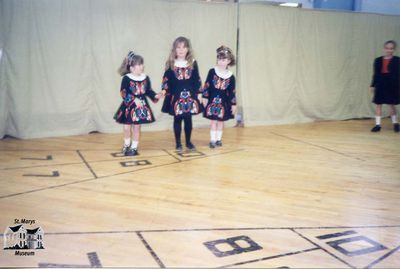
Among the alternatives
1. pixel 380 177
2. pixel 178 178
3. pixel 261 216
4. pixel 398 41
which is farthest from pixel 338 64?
pixel 261 216

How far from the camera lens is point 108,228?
2357 mm

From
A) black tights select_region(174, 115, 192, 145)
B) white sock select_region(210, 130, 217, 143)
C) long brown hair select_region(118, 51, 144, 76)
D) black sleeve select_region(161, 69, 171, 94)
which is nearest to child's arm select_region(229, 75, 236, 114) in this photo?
white sock select_region(210, 130, 217, 143)

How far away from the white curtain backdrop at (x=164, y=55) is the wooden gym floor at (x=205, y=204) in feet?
2.32

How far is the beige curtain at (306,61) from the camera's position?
6.28 m

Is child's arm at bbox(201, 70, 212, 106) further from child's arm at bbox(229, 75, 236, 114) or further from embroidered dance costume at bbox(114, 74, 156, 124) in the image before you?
embroidered dance costume at bbox(114, 74, 156, 124)

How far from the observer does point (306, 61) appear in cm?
668

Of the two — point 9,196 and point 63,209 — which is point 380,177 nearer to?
point 63,209

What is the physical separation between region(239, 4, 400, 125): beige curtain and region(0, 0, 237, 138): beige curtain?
0.71 metres

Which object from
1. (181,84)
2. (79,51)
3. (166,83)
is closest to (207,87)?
(181,84)

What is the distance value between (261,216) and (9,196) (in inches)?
67.2

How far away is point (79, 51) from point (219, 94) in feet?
6.42

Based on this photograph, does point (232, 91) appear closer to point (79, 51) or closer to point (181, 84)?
point (181, 84)

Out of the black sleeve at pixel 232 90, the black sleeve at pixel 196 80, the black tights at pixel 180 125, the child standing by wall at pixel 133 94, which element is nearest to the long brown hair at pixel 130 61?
the child standing by wall at pixel 133 94

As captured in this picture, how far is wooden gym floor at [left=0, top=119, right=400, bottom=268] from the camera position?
208cm
